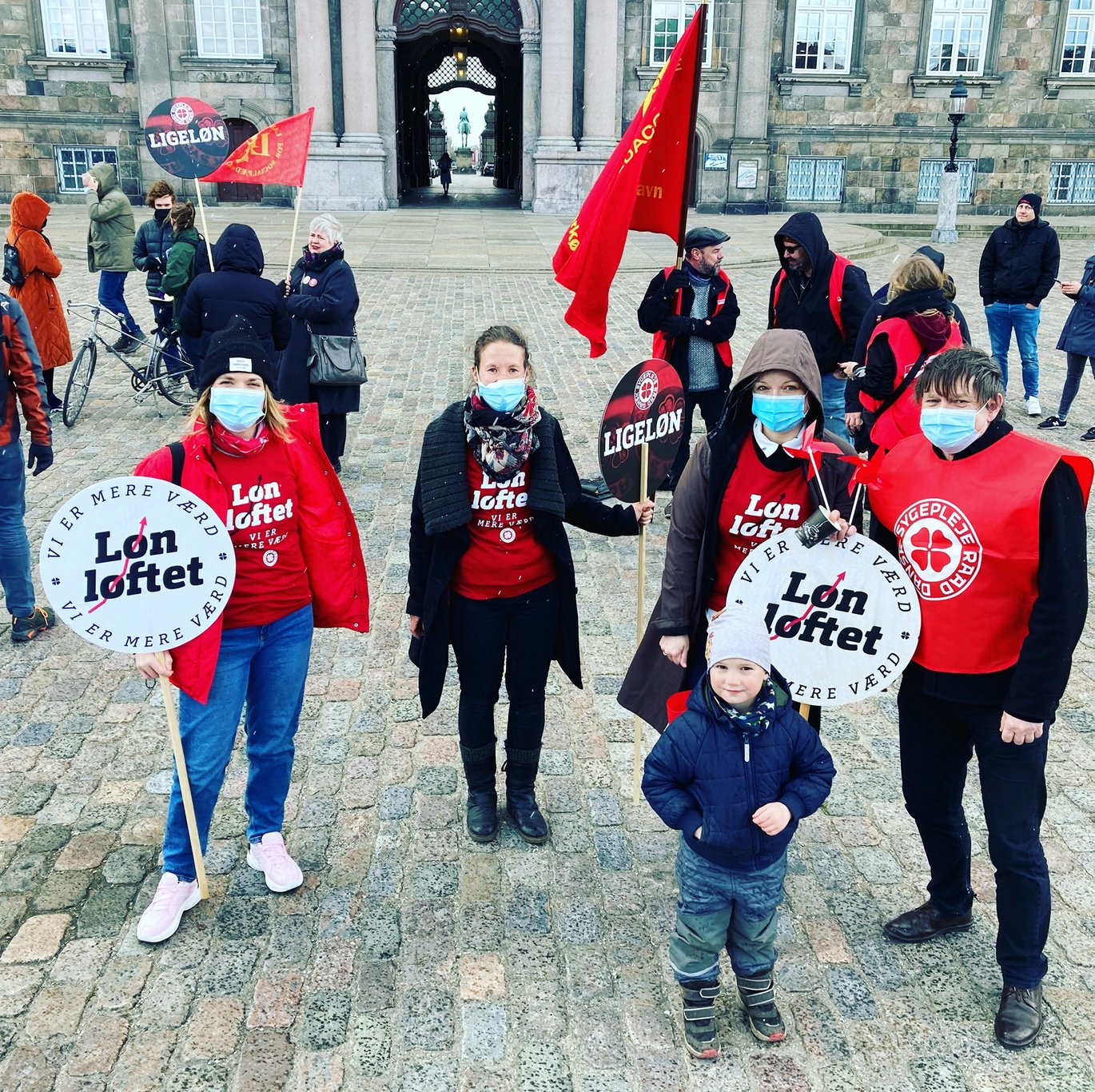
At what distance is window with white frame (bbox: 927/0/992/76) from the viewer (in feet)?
105

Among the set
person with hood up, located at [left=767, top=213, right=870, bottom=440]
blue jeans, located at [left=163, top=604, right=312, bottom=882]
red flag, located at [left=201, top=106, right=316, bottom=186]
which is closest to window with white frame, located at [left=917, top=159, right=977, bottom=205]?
red flag, located at [left=201, top=106, right=316, bottom=186]

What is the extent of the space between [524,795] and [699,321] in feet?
13.5

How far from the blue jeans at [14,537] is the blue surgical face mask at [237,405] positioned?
9.30ft

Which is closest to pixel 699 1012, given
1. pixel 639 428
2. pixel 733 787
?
pixel 733 787

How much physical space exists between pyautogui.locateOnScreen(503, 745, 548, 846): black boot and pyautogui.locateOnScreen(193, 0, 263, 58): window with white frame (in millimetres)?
30732

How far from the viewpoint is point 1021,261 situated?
34.7 feet

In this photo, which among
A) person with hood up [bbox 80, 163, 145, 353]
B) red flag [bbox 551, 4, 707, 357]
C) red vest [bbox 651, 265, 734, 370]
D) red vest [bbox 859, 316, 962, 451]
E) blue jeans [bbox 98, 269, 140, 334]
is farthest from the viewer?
blue jeans [bbox 98, 269, 140, 334]

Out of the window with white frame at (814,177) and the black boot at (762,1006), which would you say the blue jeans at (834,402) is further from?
the window with white frame at (814,177)

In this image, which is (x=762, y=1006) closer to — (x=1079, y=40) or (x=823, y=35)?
(x=823, y=35)

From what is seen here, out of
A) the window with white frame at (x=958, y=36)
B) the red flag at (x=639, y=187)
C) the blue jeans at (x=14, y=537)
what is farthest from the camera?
the window with white frame at (x=958, y=36)

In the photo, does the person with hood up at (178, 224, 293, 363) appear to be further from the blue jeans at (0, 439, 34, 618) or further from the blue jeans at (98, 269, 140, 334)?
the blue jeans at (98, 269, 140, 334)

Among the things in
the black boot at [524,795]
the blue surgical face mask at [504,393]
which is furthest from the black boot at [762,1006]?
the blue surgical face mask at [504,393]

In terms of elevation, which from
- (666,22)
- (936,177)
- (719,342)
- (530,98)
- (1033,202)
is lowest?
(719,342)

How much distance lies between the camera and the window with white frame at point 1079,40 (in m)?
32.4
